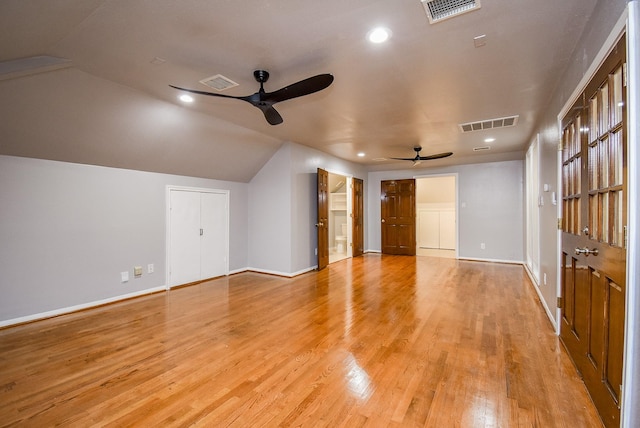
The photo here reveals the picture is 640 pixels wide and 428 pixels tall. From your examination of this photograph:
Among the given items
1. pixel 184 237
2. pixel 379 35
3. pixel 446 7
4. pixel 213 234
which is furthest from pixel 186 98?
pixel 446 7

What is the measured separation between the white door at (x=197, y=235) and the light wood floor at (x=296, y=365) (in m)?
0.86

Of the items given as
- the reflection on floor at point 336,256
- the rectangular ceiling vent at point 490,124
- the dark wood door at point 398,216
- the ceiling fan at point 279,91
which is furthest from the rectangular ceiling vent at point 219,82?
the dark wood door at point 398,216

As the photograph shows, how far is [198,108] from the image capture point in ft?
11.9

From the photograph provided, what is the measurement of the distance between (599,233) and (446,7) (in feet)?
5.45

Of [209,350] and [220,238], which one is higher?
[220,238]

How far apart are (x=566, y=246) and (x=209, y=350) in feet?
10.4

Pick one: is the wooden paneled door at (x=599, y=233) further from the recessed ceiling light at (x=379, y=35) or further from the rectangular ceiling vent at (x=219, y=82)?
the rectangular ceiling vent at (x=219, y=82)

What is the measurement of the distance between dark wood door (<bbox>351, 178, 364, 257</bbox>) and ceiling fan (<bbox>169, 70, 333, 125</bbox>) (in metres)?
4.79

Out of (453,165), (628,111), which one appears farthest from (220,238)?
(453,165)

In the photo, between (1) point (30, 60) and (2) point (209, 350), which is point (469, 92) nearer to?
(2) point (209, 350)

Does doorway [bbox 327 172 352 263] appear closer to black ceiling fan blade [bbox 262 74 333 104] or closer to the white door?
the white door

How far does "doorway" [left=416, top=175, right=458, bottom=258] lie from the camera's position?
8719 millimetres

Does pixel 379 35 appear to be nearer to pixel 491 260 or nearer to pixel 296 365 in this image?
pixel 296 365

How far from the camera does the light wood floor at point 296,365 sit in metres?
1.71
